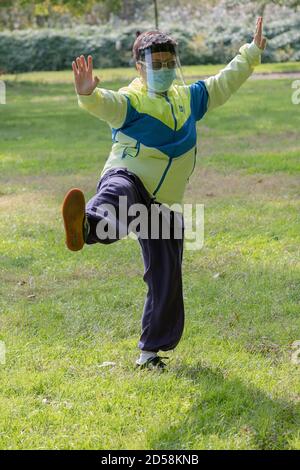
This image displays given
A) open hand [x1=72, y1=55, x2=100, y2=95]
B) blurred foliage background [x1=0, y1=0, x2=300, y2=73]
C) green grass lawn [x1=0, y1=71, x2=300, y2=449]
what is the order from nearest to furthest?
green grass lawn [x1=0, y1=71, x2=300, y2=449] < open hand [x1=72, y1=55, x2=100, y2=95] < blurred foliage background [x1=0, y1=0, x2=300, y2=73]

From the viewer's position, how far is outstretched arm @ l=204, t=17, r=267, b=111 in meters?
4.73

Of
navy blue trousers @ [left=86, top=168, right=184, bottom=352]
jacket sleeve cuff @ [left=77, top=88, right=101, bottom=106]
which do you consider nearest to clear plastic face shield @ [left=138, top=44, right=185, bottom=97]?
jacket sleeve cuff @ [left=77, top=88, right=101, bottom=106]

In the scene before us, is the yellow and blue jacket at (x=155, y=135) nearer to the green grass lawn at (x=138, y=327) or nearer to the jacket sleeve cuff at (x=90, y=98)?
the jacket sleeve cuff at (x=90, y=98)

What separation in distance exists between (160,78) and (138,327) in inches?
65.9

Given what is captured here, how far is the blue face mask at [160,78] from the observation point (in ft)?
14.8

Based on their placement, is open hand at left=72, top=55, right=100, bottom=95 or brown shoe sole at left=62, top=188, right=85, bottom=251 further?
open hand at left=72, top=55, right=100, bottom=95

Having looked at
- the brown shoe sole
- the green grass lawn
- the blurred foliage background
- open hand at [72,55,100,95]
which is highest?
open hand at [72,55,100,95]

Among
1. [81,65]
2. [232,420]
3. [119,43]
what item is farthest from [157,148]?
[119,43]

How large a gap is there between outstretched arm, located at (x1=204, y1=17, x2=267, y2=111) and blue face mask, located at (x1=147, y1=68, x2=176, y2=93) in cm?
29

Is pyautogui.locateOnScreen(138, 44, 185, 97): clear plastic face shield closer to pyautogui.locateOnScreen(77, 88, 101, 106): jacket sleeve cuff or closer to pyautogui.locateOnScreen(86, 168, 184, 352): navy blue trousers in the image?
pyautogui.locateOnScreen(77, 88, 101, 106): jacket sleeve cuff

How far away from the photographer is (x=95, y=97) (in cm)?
425

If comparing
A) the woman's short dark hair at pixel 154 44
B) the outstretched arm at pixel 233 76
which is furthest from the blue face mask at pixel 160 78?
the outstretched arm at pixel 233 76
